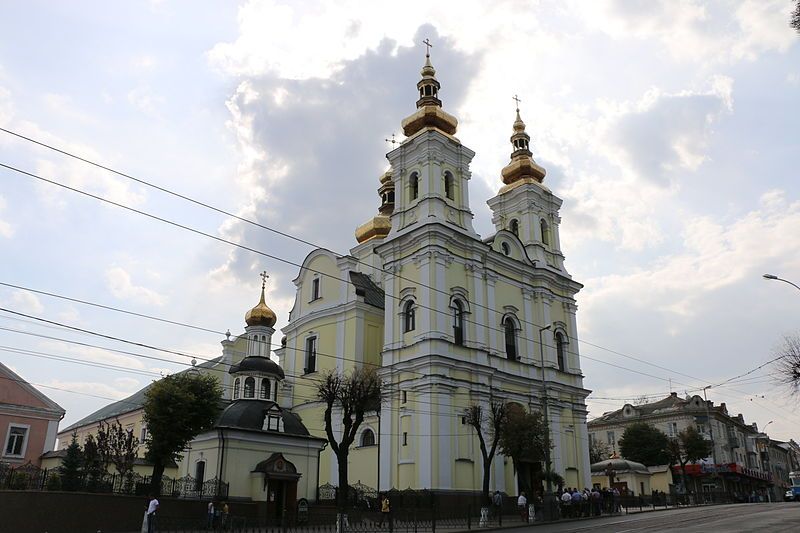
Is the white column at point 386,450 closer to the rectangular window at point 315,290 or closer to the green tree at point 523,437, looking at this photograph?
the green tree at point 523,437

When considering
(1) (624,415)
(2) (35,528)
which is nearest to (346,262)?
(2) (35,528)

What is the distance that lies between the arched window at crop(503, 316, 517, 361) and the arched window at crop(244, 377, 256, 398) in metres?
15.0

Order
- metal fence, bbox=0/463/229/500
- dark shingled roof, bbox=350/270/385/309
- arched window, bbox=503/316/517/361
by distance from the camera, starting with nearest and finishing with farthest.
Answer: metal fence, bbox=0/463/229/500, arched window, bbox=503/316/517/361, dark shingled roof, bbox=350/270/385/309

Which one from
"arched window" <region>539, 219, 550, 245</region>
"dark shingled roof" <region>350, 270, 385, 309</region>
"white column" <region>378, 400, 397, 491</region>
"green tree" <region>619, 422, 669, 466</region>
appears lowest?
"white column" <region>378, 400, 397, 491</region>

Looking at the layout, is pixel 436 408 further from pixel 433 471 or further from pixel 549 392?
pixel 549 392

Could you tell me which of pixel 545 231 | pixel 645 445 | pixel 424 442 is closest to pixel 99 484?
pixel 424 442

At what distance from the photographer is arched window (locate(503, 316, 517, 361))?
1604 inches

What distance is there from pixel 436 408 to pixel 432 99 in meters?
19.6

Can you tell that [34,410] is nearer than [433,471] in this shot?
No

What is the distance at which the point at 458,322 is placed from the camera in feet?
123

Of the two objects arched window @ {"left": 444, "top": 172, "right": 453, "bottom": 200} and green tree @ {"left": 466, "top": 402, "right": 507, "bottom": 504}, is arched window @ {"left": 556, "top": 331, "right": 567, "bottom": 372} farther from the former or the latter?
arched window @ {"left": 444, "top": 172, "right": 453, "bottom": 200}

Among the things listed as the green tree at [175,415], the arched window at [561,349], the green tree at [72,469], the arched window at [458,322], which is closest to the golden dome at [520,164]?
the arched window at [561,349]

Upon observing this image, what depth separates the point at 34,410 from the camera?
133ft

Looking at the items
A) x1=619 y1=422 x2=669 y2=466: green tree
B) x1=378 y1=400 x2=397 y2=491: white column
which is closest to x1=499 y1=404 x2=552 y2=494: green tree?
x1=378 y1=400 x2=397 y2=491: white column
